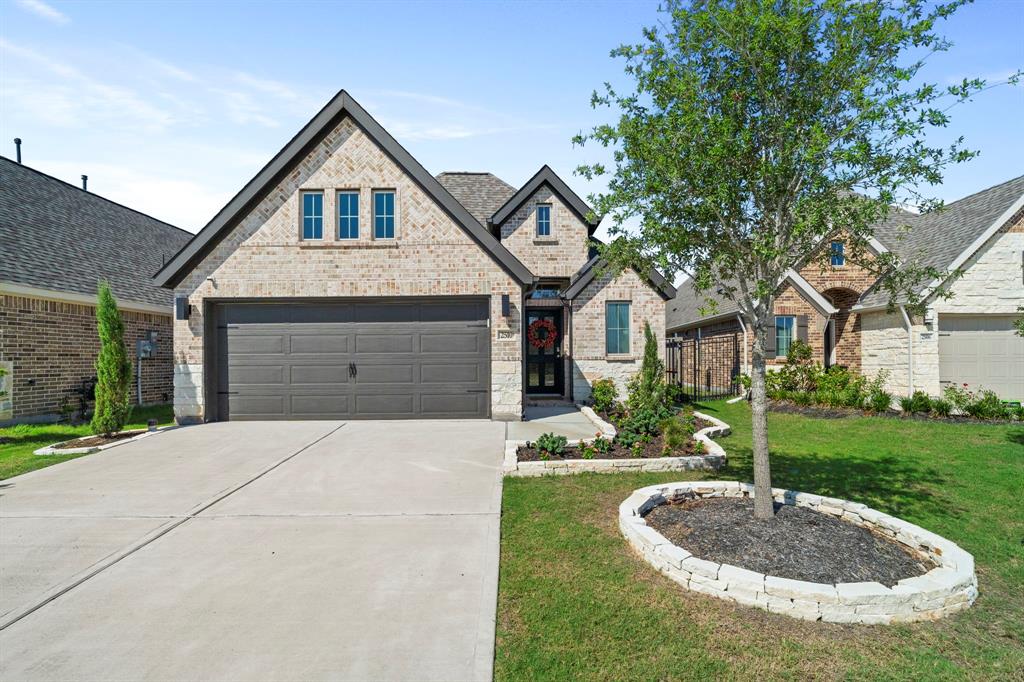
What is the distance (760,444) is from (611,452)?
3.06m

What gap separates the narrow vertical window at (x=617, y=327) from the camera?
1460 centimetres

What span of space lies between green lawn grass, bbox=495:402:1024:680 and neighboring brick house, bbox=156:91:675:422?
524 centimetres

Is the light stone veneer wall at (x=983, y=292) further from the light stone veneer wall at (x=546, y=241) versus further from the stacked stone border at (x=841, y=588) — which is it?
the stacked stone border at (x=841, y=588)

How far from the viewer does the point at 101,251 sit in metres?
15.0

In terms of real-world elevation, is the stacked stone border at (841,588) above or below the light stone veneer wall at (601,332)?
below

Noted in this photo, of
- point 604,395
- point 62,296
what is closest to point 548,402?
point 604,395

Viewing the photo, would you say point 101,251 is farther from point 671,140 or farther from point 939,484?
point 939,484

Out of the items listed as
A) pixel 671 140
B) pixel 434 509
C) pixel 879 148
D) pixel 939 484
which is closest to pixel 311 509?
pixel 434 509

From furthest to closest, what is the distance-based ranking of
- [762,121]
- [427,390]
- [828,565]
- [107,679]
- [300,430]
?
[427,390] < [300,430] < [762,121] < [828,565] < [107,679]

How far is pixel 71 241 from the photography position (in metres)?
14.3

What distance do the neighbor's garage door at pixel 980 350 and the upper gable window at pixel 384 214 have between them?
15350mm

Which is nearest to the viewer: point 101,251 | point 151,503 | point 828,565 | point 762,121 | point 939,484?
point 828,565

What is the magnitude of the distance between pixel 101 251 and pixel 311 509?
1475 centimetres

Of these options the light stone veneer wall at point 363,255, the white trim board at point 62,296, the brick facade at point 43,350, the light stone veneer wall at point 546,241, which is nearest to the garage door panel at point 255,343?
the light stone veneer wall at point 363,255
